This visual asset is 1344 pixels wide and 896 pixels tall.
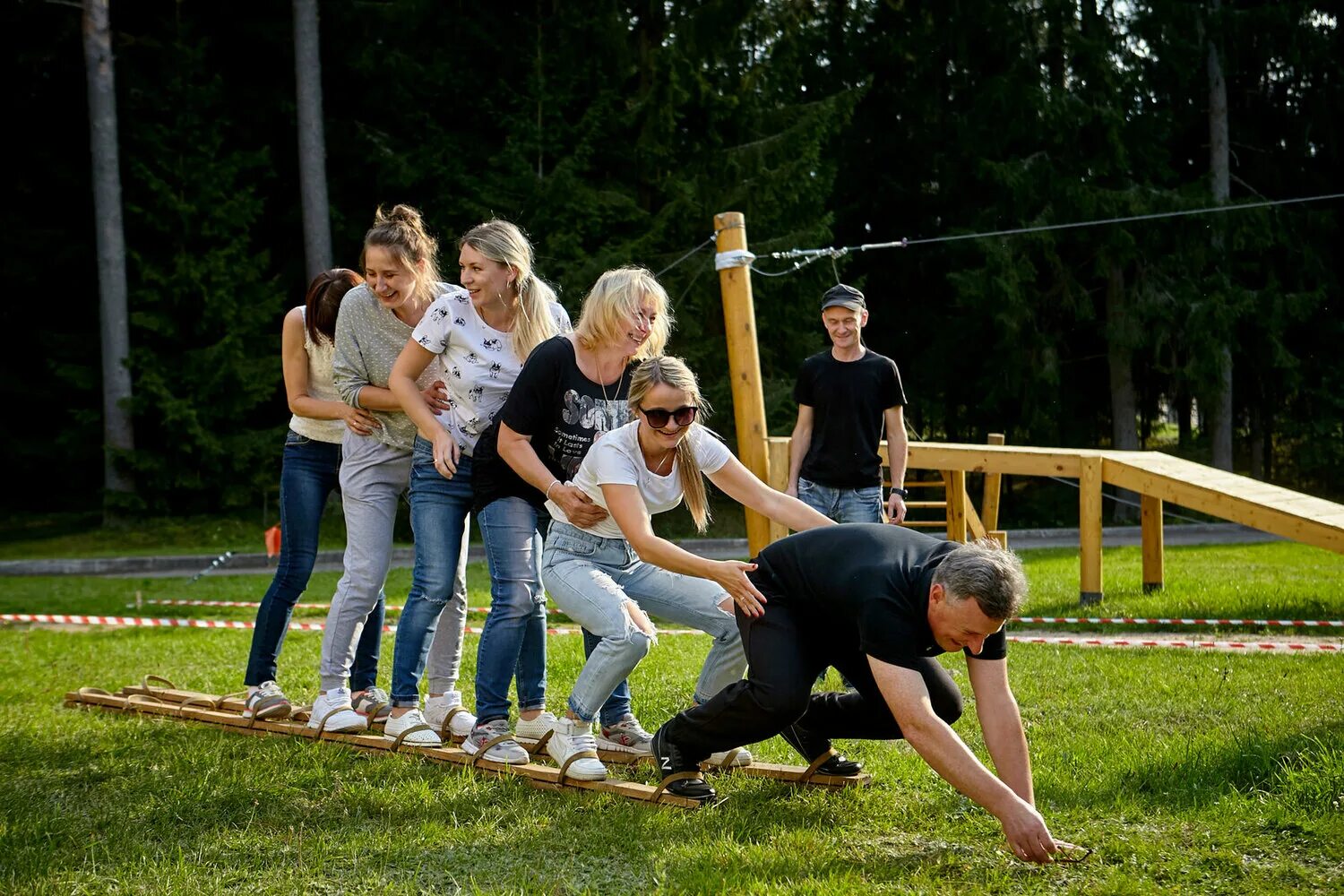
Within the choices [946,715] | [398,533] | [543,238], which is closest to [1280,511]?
[946,715]

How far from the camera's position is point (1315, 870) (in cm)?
349

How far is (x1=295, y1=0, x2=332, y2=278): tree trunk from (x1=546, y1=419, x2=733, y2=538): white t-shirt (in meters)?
15.1

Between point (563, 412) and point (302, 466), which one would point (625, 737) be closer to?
point (563, 412)

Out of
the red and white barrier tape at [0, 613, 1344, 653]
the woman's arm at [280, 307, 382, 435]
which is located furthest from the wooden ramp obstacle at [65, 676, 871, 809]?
the woman's arm at [280, 307, 382, 435]

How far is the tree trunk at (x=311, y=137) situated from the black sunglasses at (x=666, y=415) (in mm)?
15362

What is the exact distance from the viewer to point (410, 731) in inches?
195

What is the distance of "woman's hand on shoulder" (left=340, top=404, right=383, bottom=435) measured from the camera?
Result: 204 inches

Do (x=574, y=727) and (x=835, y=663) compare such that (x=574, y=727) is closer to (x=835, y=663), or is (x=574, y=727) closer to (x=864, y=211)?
(x=835, y=663)

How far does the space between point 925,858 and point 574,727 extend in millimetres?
1351

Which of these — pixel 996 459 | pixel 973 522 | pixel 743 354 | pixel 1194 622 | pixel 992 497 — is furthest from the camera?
pixel 992 497

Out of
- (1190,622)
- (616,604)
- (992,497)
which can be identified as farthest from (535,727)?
(992,497)

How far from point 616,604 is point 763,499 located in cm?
61

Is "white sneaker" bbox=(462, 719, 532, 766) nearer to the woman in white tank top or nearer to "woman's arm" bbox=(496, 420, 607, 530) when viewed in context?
"woman's arm" bbox=(496, 420, 607, 530)

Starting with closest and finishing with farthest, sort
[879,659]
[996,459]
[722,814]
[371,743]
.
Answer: [879,659]
[722,814]
[371,743]
[996,459]
